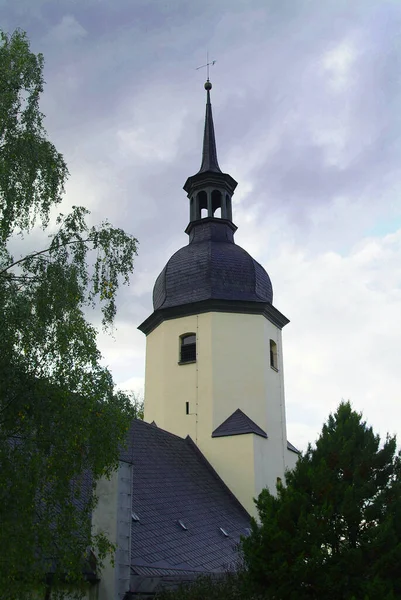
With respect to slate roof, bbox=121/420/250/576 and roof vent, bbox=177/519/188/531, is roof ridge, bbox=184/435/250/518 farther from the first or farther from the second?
roof vent, bbox=177/519/188/531

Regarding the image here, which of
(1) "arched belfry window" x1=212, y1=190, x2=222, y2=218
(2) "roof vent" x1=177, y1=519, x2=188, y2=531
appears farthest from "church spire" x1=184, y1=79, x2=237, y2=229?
(2) "roof vent" x1=177, y1=519, x2=188, y2=531

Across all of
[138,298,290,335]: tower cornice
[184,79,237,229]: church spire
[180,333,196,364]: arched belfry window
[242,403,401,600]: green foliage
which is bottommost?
[242,403,401,600]: green foliage

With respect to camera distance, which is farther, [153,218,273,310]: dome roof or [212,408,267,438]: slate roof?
[153,218,273,310]: dome roof

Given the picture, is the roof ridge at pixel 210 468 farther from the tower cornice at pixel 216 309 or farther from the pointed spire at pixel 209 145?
the pointed spire at pixel 209 145

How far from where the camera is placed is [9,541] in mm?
7297

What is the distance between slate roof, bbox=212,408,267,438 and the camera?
2008cm

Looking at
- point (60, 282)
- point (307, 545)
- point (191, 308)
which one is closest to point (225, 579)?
point (307, 545)

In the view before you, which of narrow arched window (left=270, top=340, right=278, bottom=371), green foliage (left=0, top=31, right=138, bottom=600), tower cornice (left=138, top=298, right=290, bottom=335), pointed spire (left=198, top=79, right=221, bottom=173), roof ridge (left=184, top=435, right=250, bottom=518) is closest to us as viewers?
green foliage (left=0, top=31, right=138, bottom=600)

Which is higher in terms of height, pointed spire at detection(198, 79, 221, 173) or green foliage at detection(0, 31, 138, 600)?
pointed spire at detection(198, 79, 221, 173)

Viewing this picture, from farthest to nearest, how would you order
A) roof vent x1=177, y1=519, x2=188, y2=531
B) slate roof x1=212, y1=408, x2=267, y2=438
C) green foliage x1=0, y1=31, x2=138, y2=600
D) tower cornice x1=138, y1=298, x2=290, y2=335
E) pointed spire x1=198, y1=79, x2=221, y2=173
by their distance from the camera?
1. pointed spire x1=198, y1=79, x2=221, y2=173
2. tower cornice x1=138, y1=298, x2=290, y2=335
3. slate roof x1=212, y1=408, x2=267, y2=438
4. roof vent x1=177, y1=519, x2=188, y2=531
5. green foliage x1=0, y1=31, x2=138, y2=600

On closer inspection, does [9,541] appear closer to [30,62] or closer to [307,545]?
[307,545]

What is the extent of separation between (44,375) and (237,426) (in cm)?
1243

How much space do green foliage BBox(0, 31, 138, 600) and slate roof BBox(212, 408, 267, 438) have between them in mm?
10937

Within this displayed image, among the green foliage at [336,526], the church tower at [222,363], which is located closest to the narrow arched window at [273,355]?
the church tower at [222,363]
